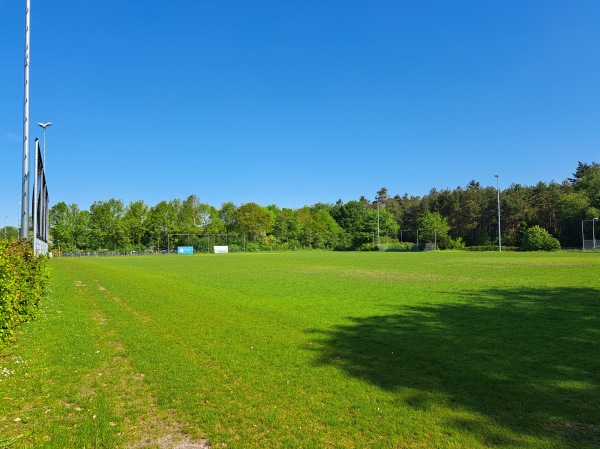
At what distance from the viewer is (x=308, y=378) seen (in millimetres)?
5461

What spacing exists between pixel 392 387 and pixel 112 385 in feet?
12.3

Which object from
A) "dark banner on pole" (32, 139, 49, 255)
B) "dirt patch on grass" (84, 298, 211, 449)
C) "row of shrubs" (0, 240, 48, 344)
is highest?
"dark banner on pole" (32, 139, 49, 255)

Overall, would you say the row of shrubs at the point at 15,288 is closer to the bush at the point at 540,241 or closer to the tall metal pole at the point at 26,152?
the tall metal pole at the point at 26,152

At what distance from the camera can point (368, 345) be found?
719cm

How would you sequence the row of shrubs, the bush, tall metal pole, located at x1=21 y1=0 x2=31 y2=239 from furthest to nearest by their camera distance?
the bush < tall metal pole, located at x1=21 y1=0 x2=31 y2=239 < the row of shrubs

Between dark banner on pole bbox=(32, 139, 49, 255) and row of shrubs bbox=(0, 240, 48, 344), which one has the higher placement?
dark banner on pole bbox=(32, 139, 49, 255)

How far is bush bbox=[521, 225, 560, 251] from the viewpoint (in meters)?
68.6

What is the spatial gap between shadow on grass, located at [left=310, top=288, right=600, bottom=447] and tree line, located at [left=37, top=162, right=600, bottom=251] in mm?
71413

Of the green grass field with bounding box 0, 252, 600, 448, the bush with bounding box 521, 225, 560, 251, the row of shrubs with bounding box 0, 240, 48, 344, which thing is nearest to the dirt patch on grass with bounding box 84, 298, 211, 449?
the green grass field with bounding box 0, 252, 600, 448

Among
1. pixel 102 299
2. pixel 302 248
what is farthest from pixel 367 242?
pixel 102 299

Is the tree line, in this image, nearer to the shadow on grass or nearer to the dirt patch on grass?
the shadow on grass

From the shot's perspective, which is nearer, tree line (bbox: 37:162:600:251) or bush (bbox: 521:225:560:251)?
bush (bbox: 521:225:560:251)

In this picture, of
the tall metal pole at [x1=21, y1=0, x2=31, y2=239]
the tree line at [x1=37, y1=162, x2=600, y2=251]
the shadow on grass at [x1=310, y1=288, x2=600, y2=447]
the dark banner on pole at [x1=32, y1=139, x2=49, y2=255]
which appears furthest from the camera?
the tree line at [x1=37, y1=162, x2=600, y2=251]

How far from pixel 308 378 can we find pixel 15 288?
6392 mm
